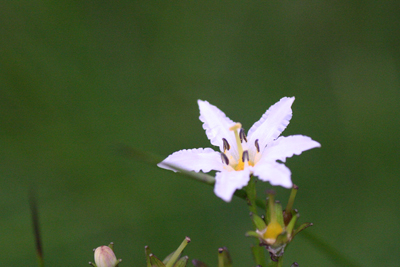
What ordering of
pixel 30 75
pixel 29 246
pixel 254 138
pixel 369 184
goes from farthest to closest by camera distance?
pixel 30 75 → pixel 369 184 → pixel 29 246 → pixel 254 138

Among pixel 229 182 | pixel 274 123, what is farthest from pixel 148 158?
pixel 274 123

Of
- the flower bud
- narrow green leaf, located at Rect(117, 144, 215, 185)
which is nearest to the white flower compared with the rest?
narrow green leaf, located at Rect(117, 144, 215, 185)

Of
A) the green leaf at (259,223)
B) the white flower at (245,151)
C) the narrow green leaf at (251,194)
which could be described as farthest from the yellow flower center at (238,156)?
the green leaf at (259,223)

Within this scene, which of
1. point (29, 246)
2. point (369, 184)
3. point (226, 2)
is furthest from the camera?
point (226, 2)

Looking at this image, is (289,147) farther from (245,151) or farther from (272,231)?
(272,231)

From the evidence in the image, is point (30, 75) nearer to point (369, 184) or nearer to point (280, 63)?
point (280, 63)

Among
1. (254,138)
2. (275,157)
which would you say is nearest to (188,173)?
(275,157)

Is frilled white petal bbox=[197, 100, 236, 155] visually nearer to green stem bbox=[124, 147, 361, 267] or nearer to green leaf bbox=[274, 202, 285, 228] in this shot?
green stem bbox=[124, 147, 361, 267]
